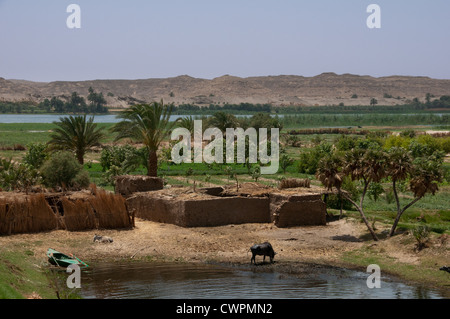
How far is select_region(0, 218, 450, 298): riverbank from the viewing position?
73.2 ft

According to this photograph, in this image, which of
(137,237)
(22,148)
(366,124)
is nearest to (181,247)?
(137,237)

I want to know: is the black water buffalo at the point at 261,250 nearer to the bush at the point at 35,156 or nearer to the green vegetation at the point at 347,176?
the green vegetation at the point at 347,176

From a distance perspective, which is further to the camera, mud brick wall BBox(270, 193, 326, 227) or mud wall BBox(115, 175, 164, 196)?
mud wall BBox(115, 175, 164, 196)

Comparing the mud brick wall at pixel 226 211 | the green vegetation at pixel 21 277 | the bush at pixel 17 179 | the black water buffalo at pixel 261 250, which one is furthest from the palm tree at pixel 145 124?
the black water buffalo at pixel 261 250

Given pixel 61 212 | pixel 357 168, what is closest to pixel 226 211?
pixel 357 168

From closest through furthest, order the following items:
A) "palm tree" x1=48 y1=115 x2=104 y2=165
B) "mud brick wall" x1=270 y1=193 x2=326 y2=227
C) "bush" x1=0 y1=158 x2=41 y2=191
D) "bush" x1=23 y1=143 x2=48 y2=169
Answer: "mud brick wall" x1=270 y1=193 x2=326 y2=227
"bush" x1=0 y1=158 x2=41 y2=191
"palm tree" x1=48 y1=115 x2=104 y2=165
"bush" x1=23 y1=143 x2=48 y2=169

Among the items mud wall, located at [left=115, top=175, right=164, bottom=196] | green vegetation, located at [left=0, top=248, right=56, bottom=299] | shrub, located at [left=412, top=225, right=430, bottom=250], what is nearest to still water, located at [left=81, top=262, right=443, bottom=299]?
green vegetation, located at [left=0, top=248, right=56, bottom=299]

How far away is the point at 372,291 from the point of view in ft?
64.5

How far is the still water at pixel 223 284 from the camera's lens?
62.4 ft

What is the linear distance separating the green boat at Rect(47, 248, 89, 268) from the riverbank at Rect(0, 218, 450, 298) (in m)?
0.34

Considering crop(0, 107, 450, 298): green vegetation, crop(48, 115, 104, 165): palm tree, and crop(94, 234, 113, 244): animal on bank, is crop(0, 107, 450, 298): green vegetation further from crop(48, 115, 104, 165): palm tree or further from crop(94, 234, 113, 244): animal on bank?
crop(94, 234, 113, 244): animal on bank
